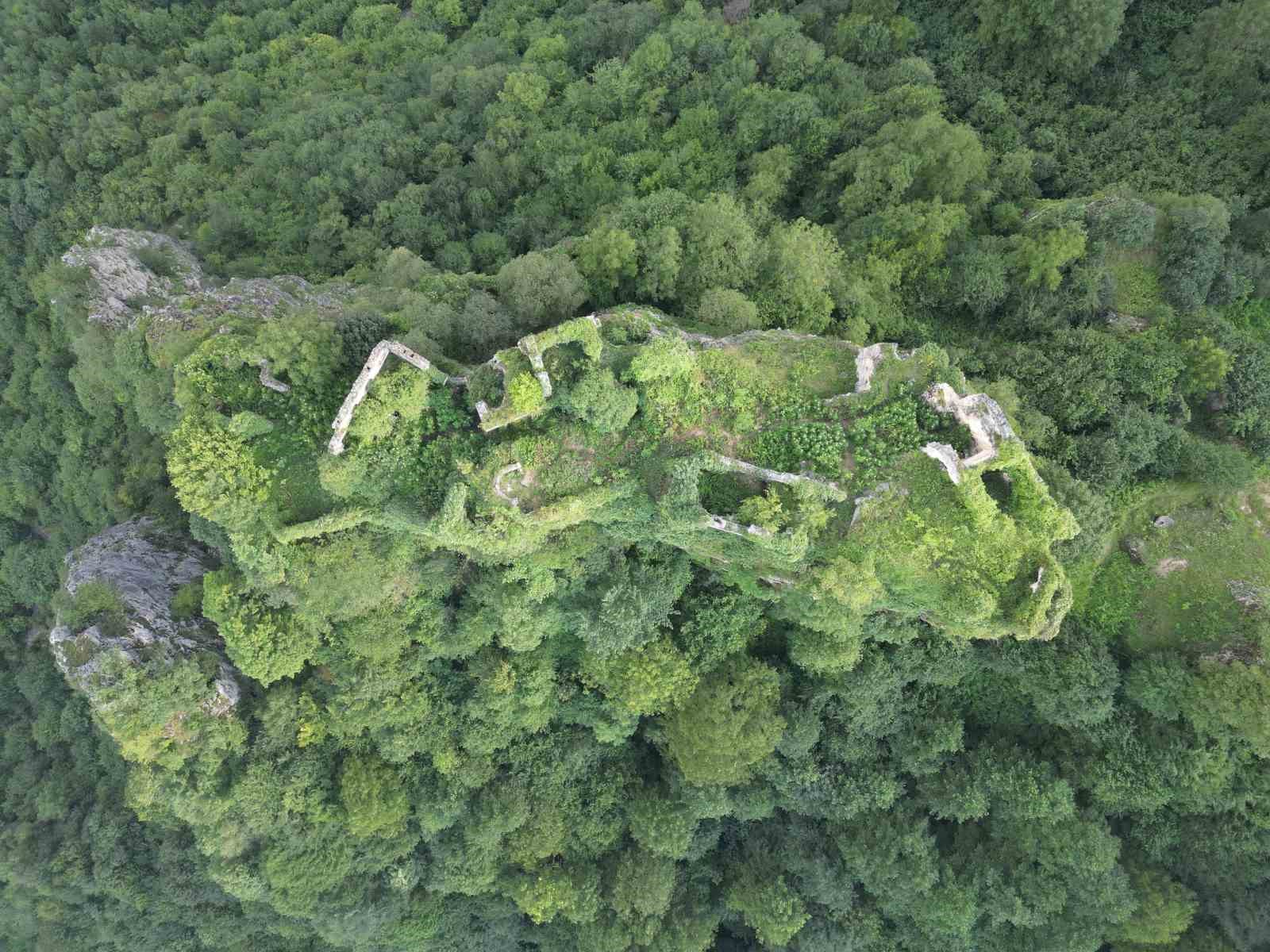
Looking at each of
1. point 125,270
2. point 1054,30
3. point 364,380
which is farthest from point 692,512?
point 1054,30

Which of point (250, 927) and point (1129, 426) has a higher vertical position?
point (1129, 426)

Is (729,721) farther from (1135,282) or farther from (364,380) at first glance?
(1135,282)

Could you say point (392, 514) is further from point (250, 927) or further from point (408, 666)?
point (250, 927)

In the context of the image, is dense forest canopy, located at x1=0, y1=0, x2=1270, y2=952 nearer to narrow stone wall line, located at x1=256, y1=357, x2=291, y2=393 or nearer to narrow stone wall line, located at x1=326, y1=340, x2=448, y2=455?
narrow stone wall line, located at x1=256, y1=357, x2=291, y2=393

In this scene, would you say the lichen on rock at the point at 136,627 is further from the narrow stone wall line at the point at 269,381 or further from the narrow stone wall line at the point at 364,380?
the narrow stone wall line at the point at 364,380

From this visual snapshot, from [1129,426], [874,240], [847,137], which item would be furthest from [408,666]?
[847,137]

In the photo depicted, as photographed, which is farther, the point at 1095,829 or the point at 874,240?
the point at 874,240
